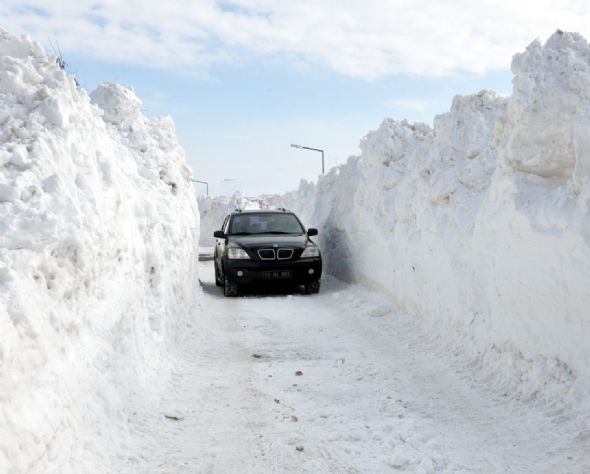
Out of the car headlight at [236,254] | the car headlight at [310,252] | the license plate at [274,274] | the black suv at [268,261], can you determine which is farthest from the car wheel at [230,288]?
the car headlight at [310,252]

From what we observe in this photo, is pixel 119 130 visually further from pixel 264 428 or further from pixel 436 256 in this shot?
pixel 264 428

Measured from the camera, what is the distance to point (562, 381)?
435 centimetres

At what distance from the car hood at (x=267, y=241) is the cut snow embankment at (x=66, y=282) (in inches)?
184

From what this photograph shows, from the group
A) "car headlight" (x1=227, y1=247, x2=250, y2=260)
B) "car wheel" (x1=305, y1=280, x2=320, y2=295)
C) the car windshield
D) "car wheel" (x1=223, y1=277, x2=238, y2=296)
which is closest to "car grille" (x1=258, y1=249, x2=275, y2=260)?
"car headlight" (x1=227, y1=247, x2=250, y2=260)

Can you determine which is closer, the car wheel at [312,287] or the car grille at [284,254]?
the car grille at [284,254]

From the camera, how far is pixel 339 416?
4.52 metres

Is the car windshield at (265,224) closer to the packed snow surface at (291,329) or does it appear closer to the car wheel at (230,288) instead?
the car wheel at (230,288)

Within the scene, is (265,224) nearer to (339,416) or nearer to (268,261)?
(268,261)

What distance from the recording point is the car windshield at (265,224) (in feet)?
39.4

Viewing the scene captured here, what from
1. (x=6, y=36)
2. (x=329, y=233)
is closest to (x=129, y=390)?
(x=6, y=36)

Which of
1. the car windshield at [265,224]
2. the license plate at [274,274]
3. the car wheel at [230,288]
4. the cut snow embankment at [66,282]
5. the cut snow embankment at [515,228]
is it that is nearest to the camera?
the cut snow embankment at [66,282]

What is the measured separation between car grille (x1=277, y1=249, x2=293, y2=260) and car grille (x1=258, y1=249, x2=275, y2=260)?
116 millimetres

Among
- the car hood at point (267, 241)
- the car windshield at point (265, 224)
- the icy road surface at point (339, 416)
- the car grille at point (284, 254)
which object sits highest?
the car windshield at point (265, 224)

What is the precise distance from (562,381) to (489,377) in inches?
38.7
